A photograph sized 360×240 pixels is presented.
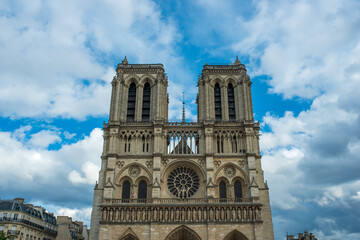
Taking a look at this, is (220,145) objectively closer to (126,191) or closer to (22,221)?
(126,191)

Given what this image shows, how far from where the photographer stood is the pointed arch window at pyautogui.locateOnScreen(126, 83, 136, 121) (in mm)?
39031

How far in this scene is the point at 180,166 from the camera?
117 feet

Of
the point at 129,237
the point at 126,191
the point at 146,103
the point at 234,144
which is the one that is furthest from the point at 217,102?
the point at 129,237

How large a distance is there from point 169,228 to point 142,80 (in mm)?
17603

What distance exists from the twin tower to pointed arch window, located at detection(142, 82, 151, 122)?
12 centimetres

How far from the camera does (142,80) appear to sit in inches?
1580

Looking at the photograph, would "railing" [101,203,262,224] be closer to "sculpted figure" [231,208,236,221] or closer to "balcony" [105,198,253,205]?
"sculpted figure" [231,208,236,221]

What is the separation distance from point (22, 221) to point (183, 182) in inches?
692

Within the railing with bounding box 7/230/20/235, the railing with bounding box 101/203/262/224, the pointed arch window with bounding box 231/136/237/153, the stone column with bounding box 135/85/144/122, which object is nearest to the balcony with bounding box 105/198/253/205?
the railing with bounding box 101/203/262/224

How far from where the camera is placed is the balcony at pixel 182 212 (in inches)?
1257

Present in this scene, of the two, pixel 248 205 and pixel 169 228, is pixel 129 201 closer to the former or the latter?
pixel 169 228

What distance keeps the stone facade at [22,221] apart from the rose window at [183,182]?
1620cm

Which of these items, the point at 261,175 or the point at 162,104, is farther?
the point at 162,104

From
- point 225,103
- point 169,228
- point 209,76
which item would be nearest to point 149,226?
point 169,228
